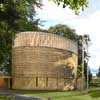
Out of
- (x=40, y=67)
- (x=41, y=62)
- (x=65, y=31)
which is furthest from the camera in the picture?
(x=65, y=31)

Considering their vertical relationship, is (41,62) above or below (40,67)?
above

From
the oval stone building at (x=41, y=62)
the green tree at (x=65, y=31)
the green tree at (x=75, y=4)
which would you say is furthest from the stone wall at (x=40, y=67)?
the green tree at (x=75, y=4)

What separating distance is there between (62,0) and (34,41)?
71.9m

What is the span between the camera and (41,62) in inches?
3105

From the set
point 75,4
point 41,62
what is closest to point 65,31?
point 41,62

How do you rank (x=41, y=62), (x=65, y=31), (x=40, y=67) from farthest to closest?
1. (x=65, y=31)
2. (x=40, y=67)
3. (x=41, y=62)

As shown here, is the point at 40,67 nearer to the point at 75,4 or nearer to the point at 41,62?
the point at 41,62

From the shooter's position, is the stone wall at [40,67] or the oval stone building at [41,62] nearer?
the stone wall at [40,67]

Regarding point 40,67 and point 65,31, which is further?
point 65,31

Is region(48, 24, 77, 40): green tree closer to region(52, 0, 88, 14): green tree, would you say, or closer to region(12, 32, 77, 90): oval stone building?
region(12, 32, 77, 90): oval stone building

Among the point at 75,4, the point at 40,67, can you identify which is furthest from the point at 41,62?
the point at 75,4

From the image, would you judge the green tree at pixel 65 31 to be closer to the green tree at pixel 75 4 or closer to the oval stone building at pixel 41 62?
the oval stone building at pixel 41 62

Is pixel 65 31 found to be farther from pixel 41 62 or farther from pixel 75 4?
pixel 75 4

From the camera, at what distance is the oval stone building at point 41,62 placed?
7931 cm
